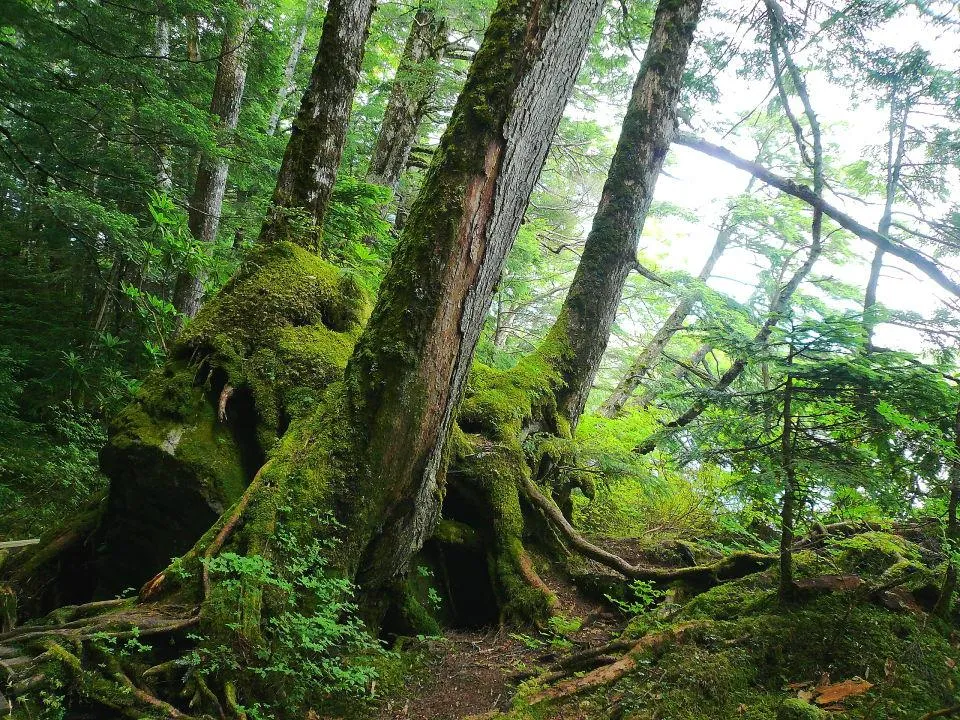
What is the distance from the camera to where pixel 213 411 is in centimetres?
422

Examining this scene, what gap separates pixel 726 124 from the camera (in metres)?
9.26

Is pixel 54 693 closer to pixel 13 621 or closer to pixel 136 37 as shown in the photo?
pixel 13 621

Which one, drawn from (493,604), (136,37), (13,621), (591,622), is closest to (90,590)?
(13,621)

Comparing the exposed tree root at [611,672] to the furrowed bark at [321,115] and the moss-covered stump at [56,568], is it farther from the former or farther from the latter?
the furrowed bark at [321,115]

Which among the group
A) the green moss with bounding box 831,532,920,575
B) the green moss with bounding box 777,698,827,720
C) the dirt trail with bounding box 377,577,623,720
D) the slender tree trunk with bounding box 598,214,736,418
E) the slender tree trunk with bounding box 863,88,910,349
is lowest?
the dirt trail with bounding box 377,577,623,720

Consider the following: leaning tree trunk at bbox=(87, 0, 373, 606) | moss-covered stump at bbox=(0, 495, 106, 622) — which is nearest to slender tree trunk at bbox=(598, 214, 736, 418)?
leaning tree trunk at bbox=(87, 0, 373, 606)

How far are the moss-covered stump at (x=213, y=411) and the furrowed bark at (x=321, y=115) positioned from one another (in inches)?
31.3

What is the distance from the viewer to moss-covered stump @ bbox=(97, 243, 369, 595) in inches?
151

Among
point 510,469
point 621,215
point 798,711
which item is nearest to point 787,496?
point 798,711

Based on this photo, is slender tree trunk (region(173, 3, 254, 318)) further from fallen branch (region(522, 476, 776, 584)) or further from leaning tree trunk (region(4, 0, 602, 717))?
fallen branch (region(522, 476, 776, 584))

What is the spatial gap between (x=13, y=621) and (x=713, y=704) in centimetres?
392

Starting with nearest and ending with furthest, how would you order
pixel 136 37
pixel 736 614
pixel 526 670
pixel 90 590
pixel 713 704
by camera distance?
pixel 713 704, pixel 736 614, pixel 526 670, pixel 90 590, pixel 136 37

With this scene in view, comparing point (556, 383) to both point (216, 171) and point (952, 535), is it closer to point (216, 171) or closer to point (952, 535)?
point (952, 535)

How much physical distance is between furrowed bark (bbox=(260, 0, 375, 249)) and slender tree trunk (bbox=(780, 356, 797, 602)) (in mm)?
4512
